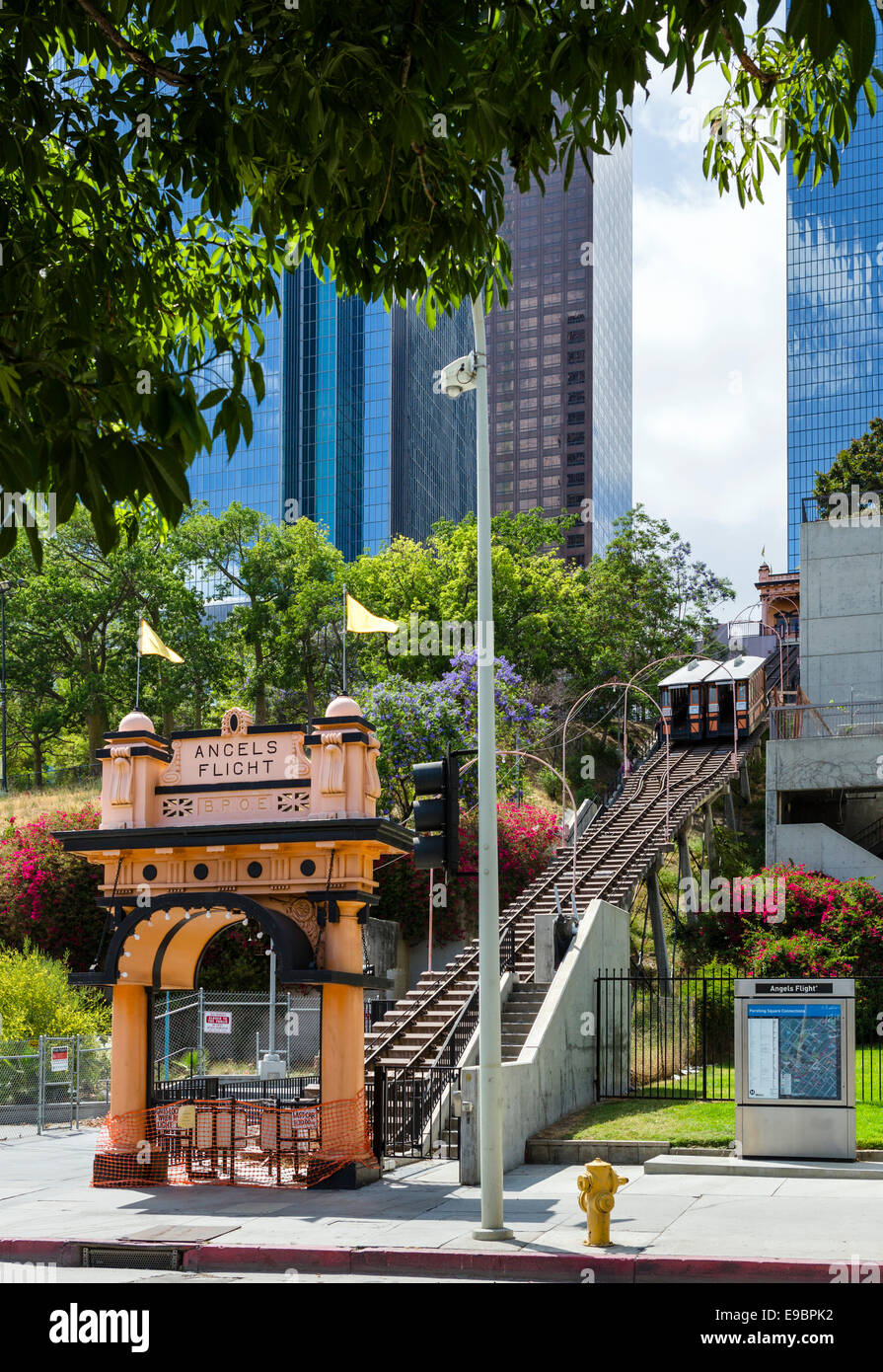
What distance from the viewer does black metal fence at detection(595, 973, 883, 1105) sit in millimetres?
21797

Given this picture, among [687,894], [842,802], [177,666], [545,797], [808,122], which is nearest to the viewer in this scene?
[808,122]

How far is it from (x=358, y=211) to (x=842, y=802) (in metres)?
34.5

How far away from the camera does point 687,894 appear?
37156 millimetres

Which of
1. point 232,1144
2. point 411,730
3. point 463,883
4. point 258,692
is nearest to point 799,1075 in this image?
point 232,1144

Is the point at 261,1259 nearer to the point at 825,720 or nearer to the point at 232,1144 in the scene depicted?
the point at 232,1144

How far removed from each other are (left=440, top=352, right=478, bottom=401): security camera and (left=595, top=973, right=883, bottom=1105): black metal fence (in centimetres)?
938

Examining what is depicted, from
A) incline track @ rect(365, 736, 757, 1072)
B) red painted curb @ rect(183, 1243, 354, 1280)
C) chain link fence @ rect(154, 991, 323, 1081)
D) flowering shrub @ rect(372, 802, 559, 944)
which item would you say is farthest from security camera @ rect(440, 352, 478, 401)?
flowering shrub @ rect(372, 802, 559, 944)

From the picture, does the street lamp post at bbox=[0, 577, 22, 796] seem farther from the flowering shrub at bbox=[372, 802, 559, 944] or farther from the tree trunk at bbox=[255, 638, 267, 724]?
the flowering shrub at bbox=[372, 802, 559, 944]

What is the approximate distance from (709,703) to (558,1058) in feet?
84.4

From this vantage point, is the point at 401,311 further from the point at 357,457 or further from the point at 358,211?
the point at 358,211

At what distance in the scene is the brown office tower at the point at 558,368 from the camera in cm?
17050

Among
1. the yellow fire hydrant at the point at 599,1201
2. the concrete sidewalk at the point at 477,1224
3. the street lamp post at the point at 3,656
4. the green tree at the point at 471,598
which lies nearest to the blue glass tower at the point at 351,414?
the green tree at the point at 471,598

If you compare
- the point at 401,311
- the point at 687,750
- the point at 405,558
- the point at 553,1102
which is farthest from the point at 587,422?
the point at 553,1102

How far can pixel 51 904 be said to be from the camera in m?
36.9
